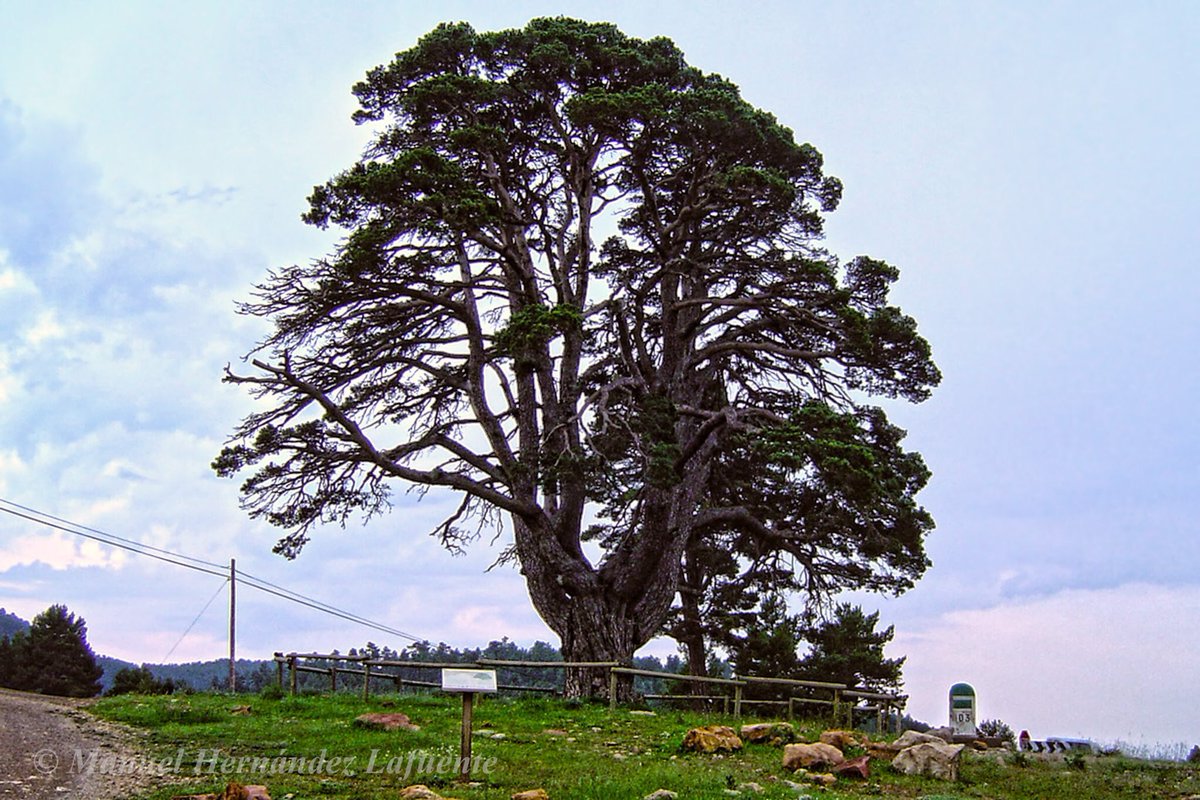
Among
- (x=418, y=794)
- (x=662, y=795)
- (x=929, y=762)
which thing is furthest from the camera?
(x=929, y=762)

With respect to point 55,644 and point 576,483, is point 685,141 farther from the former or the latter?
point 55,644

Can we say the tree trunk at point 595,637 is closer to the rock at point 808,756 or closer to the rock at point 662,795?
the rock at point 808,756

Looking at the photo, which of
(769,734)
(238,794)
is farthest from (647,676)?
(238,794)

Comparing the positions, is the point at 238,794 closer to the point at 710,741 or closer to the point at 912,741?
the point at 710,741

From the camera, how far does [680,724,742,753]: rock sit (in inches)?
645

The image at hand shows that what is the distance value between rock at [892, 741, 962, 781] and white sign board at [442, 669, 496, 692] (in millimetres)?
6772

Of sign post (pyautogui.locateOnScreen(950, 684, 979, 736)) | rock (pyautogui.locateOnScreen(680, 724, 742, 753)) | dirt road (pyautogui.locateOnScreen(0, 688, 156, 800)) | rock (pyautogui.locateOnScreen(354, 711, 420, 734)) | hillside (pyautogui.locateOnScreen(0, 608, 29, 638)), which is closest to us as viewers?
dirt road (pyautogui.locateOnScreen(0, 688, 156, 800))

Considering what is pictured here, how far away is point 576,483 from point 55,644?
155 ft

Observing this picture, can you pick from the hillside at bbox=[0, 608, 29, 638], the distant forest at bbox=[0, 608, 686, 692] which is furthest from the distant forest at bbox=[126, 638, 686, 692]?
the hillside at bbox=[0, 608, 29, 638]

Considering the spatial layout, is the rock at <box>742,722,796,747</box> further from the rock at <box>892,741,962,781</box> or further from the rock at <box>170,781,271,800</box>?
the rock at <box>170,781,271,800</box>

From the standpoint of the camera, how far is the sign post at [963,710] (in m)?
21.1

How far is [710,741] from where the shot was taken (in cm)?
1655

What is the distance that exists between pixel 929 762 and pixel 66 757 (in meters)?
13.4

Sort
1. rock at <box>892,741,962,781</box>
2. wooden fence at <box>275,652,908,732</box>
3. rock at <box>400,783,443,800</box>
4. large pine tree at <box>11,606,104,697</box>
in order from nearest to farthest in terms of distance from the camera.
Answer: rock at <box>400,783,443,800</box>, rock at <box>892,741,962,781</box>, wooden fence at <box>275,652,908,732</box>, large pine tree at <box>11,606,104,697</box>
